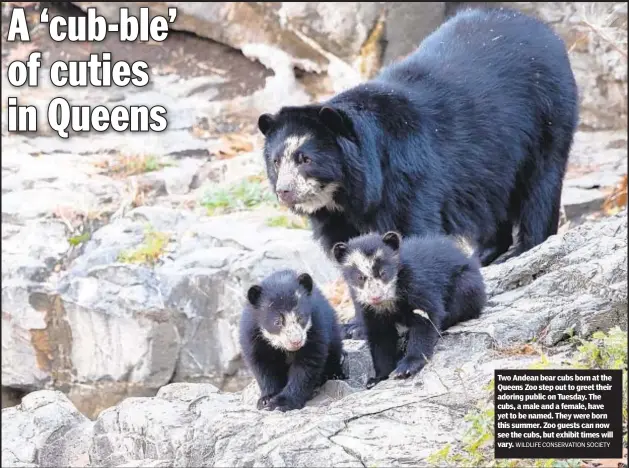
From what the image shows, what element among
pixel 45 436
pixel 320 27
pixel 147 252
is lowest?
pixel 45 436

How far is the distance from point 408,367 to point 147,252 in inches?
258

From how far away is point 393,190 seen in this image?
24.1ft

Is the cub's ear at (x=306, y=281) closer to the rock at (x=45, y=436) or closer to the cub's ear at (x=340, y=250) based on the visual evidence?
the cub's ear at (x=340, y=250)

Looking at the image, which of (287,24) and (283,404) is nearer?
(283,404)

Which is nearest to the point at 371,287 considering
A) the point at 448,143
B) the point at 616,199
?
the point at 448,143

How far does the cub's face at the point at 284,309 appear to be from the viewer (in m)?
5.98

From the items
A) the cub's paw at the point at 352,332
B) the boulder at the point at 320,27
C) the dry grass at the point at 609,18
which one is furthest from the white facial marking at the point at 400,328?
the boulder at the point at 320,27

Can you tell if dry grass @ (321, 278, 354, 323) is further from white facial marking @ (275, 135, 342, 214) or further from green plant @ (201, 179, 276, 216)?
white facial marking @ (275, 135, 342, 214)

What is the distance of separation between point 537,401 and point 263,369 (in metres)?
1.76

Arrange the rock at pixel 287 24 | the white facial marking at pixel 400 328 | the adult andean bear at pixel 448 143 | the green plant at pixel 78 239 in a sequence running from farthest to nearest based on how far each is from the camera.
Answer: the rock at pixel 287 24
the green plant at pixel 78 239
the adult andean bear at pixel 448 143
the white facial marking at pixel 400 328

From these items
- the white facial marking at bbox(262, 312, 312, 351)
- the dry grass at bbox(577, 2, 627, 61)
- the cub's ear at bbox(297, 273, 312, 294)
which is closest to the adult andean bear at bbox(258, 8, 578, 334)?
the cub's ear at bbox(297, 273, 312, 294)

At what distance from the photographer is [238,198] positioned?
43.1 ft

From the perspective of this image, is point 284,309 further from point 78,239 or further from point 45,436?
point 78,239

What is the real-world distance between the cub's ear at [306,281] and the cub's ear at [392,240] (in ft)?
1.64
